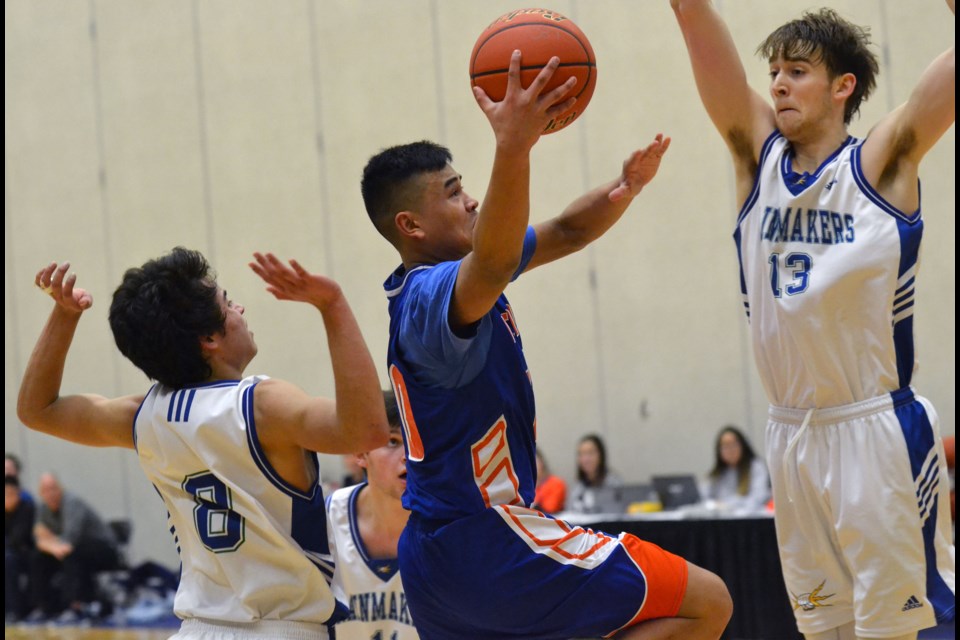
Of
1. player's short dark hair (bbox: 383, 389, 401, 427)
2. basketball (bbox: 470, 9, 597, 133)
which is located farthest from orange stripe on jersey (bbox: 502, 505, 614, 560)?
player's short dark hair (bbox: 383, 389, 401, 427)

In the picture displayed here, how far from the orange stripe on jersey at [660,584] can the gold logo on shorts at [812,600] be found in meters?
0.79

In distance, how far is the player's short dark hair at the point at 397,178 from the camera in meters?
3.75

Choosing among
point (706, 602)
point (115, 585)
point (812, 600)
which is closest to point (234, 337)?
point (706, 602)

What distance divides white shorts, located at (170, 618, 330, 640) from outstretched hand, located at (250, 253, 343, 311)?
1.05m

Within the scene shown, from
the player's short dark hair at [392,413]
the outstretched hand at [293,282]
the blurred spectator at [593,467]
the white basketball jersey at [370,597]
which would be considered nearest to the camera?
the outstretched hand at [293,282]

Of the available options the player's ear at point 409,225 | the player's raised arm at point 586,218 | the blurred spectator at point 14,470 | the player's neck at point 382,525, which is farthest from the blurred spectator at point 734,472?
the blurred spectator at point 14,470

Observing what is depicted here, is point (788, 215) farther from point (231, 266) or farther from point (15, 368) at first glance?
point (15, 368)

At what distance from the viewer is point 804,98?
4.15 metres

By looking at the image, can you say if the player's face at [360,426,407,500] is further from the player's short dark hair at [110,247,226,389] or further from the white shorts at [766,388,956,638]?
the white shorts at [766,388,956,638]

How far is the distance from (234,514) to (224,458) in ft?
0.59

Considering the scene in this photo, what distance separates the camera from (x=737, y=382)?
11750 millimetres

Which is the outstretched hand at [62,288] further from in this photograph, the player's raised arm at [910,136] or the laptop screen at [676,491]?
the laptop screen at [676,491]

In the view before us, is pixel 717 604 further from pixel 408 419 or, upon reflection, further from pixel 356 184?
pixel 356 184

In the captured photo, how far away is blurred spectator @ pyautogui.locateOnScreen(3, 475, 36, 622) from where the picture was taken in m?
13.3
